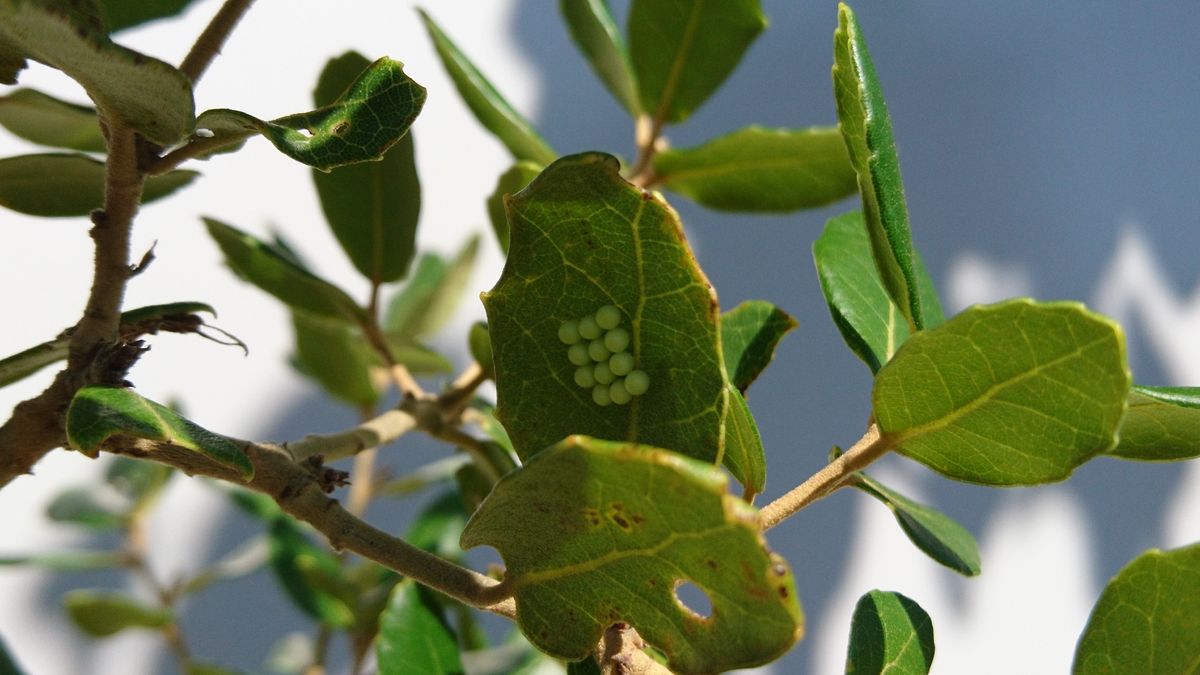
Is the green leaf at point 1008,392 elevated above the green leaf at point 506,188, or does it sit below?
below

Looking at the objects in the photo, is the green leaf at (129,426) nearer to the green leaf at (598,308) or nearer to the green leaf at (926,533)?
the green leaf at (598,308)

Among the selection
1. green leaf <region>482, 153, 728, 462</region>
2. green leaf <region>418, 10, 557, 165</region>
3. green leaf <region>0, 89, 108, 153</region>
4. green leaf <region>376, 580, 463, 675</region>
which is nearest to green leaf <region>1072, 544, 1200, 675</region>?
green leaf <region>482, 153, 728, 462</region>

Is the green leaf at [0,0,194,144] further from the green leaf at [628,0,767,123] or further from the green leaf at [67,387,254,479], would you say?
the green leaf at [628,0,767,123]

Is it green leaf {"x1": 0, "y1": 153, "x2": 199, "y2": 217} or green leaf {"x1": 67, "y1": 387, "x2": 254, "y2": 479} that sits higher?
green leaf {"x1": 0, "y1": 153, "x2": 199, "y2": 217}

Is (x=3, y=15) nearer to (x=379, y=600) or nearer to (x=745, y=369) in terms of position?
(x=745, y=369)

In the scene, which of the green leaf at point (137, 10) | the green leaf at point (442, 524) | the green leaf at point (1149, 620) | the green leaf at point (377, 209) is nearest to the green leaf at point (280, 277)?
the green leaf at point (377, 209)

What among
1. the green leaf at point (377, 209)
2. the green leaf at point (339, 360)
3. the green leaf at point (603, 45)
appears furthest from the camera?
the green leaf at point (339, 360)

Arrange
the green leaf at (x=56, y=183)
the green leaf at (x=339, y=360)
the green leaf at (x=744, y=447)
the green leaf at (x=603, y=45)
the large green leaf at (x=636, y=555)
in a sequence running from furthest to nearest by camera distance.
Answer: the green leaf at (x=339, y=360), the green leaf at (x=603, y=45), the green leaf at (x=56, y=183), the green leaf at (x=744, y=447), the large green leaf at (x=636, y=555)
